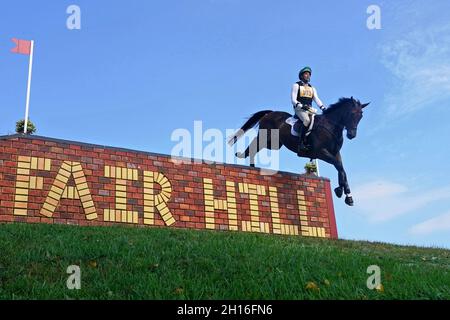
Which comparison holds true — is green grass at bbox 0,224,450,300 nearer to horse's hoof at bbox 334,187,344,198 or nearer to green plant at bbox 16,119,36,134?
green plant at bbox 16,119,36,134

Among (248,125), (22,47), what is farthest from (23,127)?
(248,125)

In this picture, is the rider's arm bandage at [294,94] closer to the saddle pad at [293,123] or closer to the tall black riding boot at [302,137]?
the saddle pad at [293,123]

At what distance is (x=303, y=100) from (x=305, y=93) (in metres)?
0.19

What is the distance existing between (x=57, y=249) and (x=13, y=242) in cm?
96

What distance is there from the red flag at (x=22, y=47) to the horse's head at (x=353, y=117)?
26.6 feet

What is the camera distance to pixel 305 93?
13484 mm

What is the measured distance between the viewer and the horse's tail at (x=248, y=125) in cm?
1438

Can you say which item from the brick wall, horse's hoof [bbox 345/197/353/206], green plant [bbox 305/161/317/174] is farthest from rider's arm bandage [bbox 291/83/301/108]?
horse's hoof [bbox 345/197/353/206]

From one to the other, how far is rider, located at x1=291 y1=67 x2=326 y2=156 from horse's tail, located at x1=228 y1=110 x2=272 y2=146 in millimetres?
1237

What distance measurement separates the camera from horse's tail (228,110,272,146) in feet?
47.2

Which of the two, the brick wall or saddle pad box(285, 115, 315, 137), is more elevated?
saddle pad box(285, 115, 315, 137)
